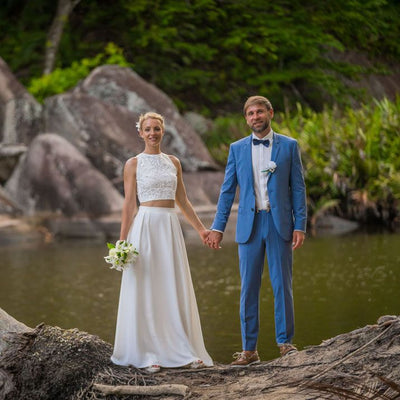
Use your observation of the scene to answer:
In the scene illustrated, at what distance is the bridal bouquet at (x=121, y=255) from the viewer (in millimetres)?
4117

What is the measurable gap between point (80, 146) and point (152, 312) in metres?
10.3

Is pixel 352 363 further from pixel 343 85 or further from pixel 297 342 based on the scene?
pixel 343 85

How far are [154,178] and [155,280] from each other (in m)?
0.54

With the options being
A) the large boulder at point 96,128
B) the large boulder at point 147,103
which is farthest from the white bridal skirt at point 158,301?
the large boulder at point 147,103

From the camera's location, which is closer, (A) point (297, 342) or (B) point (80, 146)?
(A) point (297, 342)

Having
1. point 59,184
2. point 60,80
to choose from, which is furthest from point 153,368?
point 60,80

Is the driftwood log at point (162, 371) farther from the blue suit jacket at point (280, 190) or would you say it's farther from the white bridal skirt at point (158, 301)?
the blue suit jacket at point (280, 190)

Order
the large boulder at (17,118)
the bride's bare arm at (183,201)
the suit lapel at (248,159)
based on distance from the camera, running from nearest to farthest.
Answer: the suit lapel at (248,159), the bride's bare arm at (183,201), the large boulder at (17,118)

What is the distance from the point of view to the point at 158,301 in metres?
4.29

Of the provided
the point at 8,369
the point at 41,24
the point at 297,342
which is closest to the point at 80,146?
the point at 41,24

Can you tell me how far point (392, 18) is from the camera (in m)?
20.8

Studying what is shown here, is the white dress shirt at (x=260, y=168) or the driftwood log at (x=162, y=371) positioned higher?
the white dress shirt at (x=260, y=168)

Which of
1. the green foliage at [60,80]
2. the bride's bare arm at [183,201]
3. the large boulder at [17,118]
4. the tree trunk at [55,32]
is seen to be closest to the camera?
the bride's bare arm at [183,201]

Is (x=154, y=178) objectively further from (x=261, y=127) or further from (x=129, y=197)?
(x=261, y=127)
